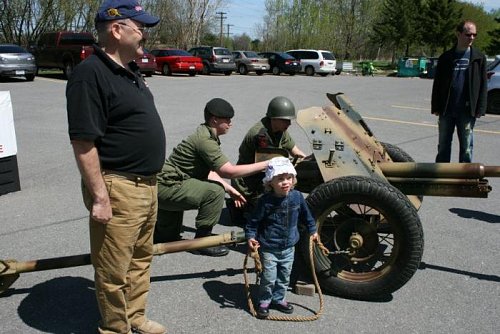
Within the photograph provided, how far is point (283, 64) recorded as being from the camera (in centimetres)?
3102

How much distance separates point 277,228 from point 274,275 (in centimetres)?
32

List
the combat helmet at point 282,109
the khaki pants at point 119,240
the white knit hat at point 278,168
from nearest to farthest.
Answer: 1. the khaki pants at point 119,240
2. the white knit hat at point 278,168
3. the combat helmet at point 282,109

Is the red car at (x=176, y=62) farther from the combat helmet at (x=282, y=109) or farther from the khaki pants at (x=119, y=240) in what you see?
the khaki pants at (x=119, y=240)

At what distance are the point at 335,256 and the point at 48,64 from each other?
72.8 ft

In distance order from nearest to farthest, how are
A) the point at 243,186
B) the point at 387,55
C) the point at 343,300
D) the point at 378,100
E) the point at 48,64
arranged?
the point at 343,300
the point at 243,186
the point at 378,100
the point at 48,64
the point at 387,55

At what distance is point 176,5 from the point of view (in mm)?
46188

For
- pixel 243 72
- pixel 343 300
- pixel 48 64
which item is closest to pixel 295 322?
pixel 343 300

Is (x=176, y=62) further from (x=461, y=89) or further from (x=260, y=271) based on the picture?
(x=260, y=271)

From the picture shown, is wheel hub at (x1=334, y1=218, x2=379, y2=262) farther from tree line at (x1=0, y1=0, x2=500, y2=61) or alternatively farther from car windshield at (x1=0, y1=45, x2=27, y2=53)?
tree line at (x1=0, y1=0, x2=500, y2=61)

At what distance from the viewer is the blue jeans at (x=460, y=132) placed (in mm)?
5953

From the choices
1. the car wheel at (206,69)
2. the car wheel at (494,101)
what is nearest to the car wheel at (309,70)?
the car wheel at (206,69)

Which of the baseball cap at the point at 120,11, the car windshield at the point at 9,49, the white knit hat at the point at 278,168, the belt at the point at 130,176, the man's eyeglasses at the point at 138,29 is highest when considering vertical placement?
the baseball cap at the point at 120,11

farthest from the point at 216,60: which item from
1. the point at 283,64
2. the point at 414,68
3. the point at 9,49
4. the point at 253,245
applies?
the point at 253,245

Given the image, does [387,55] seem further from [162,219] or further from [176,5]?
[162,219]
